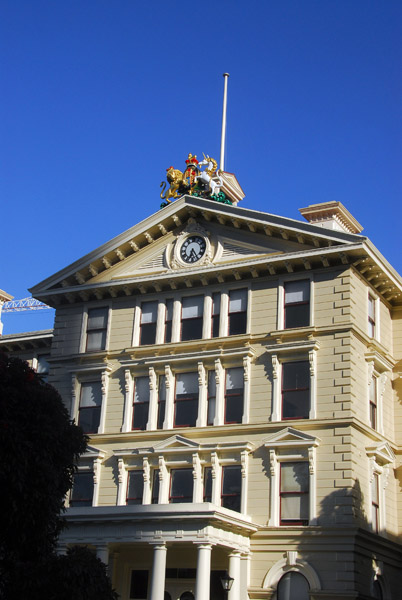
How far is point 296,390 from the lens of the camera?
106 feet

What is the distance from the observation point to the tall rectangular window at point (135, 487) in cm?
3381

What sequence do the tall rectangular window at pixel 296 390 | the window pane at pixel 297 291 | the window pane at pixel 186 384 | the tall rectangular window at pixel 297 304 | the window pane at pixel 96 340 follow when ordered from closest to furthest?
the tall rectangular window at pixel 296 390, the tall rectangular window at pixel 297 304, the window pane at pixel 297 291, the window pane at pixel 186 384, the window pane at pixel 96 340

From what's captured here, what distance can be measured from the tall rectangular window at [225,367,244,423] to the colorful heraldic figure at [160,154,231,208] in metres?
7.96

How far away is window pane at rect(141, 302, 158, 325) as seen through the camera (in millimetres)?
36531

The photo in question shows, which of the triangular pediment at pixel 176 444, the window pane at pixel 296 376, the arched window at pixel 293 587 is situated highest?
the window pane at pixel 296 376

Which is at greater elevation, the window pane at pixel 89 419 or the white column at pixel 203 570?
the window pane at pixel 89 419

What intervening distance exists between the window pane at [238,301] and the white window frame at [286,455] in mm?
5493

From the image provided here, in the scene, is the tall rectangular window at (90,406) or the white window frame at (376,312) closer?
the white window frame at (376,312)

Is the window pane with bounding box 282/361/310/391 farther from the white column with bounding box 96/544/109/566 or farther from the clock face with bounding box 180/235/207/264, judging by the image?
the white column with bounding box 96/544/109/566

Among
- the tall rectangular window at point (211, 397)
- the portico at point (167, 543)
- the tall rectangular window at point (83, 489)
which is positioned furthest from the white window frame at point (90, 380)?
the portico at point (167, 543)

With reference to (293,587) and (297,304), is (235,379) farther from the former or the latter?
(293,587)

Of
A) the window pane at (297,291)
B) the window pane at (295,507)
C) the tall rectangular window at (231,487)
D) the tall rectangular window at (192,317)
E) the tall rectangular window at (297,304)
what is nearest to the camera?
the window pane at (295,507)

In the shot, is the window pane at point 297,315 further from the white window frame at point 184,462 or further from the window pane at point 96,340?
the window pane at point 96,340

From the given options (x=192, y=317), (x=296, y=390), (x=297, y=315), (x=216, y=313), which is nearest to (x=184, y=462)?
(x=296, y=390)
